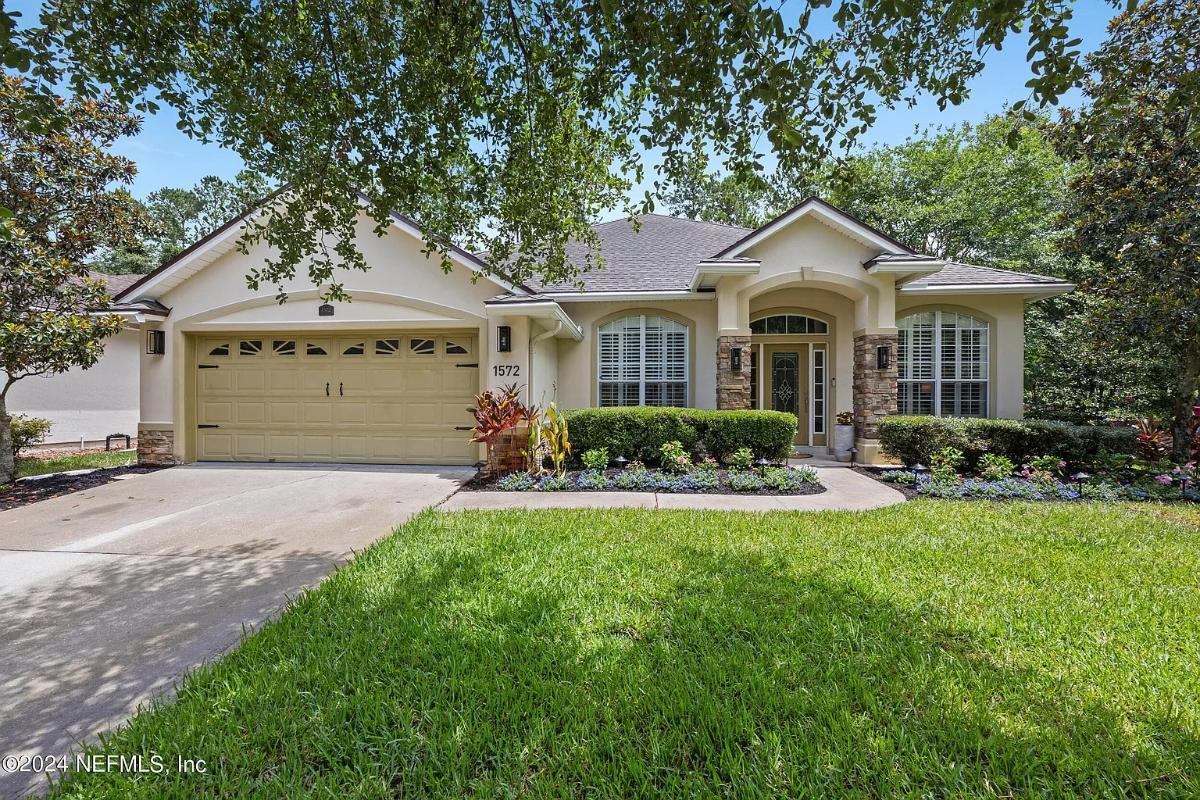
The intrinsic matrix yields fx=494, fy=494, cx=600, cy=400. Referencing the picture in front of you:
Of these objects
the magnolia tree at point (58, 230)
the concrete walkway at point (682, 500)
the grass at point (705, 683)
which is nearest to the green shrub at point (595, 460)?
the concrete walkway at point (682, 500)

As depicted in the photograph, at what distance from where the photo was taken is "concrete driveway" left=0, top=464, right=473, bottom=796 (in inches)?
97.7

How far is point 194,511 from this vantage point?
5.88 meters

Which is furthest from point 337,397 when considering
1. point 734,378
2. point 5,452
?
point 734,378

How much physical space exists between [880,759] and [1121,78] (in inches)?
196

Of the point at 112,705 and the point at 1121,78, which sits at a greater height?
the point at 1121,78

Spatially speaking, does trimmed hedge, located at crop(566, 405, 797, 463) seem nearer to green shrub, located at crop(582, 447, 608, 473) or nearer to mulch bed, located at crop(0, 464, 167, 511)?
green shrub, located at crop(582, 447, 608, 473)

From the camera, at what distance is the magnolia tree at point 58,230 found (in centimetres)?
671

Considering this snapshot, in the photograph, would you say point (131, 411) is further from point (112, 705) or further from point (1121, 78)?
point (1121, 78)

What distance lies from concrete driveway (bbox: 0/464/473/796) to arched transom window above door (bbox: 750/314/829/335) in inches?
290

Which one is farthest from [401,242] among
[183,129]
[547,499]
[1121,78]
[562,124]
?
[1121,78]

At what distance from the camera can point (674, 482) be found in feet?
23.6

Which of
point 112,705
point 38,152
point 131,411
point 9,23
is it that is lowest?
point 112,705

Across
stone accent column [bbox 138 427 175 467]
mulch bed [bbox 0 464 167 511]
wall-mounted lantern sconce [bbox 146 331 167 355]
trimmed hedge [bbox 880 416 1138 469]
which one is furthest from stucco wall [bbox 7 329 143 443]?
trimmed hedge [bbox 880 416 1138 469]

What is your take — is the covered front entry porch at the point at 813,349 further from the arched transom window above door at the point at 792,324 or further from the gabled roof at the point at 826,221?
the gabled roof at the point at 826,221
